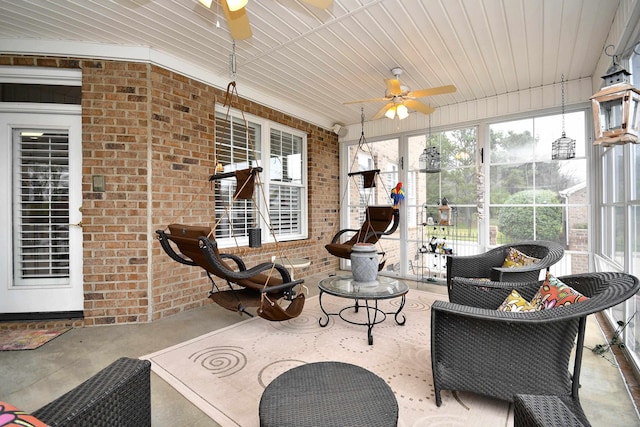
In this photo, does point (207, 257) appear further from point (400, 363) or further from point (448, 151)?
point (448, 151)

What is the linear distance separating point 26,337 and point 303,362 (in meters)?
2.58

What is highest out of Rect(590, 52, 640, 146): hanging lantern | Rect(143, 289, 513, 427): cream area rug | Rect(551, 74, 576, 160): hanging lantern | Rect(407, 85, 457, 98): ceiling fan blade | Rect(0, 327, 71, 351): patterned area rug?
Rect(407, 85, 457, 98): ceiling fan blade

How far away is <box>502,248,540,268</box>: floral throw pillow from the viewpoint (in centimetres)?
275

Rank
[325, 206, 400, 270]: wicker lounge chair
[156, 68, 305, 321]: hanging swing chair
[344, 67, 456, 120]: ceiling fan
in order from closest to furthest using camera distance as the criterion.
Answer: [156, 68, 305, 321]: hanging swing chair → [344, 67, 456, 120]: ceiling fan → [325, 206, 400, 270]: wicker lounge chair

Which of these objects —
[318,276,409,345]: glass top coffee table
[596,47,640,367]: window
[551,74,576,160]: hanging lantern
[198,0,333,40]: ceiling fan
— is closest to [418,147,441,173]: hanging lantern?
[551,74,576,160]: hanging lantern

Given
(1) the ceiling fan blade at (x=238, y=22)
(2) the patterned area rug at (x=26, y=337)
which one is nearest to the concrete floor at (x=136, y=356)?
(2) the patterned area rug at (x=26, y=337)

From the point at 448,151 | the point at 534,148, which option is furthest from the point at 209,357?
the point at 534,148

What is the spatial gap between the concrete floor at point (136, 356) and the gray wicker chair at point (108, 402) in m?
0.70

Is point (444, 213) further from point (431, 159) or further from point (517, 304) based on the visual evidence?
point (517, 304)

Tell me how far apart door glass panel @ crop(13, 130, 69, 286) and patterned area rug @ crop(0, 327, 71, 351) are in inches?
18.2

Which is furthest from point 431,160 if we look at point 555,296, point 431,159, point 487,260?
point 555,296

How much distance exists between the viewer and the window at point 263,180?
404cm

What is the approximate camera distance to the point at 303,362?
2.30m

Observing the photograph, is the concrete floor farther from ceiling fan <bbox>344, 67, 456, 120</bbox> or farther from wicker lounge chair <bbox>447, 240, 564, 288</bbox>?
ceiling fan <bbox>344, 67, 456, 120</bbox>
